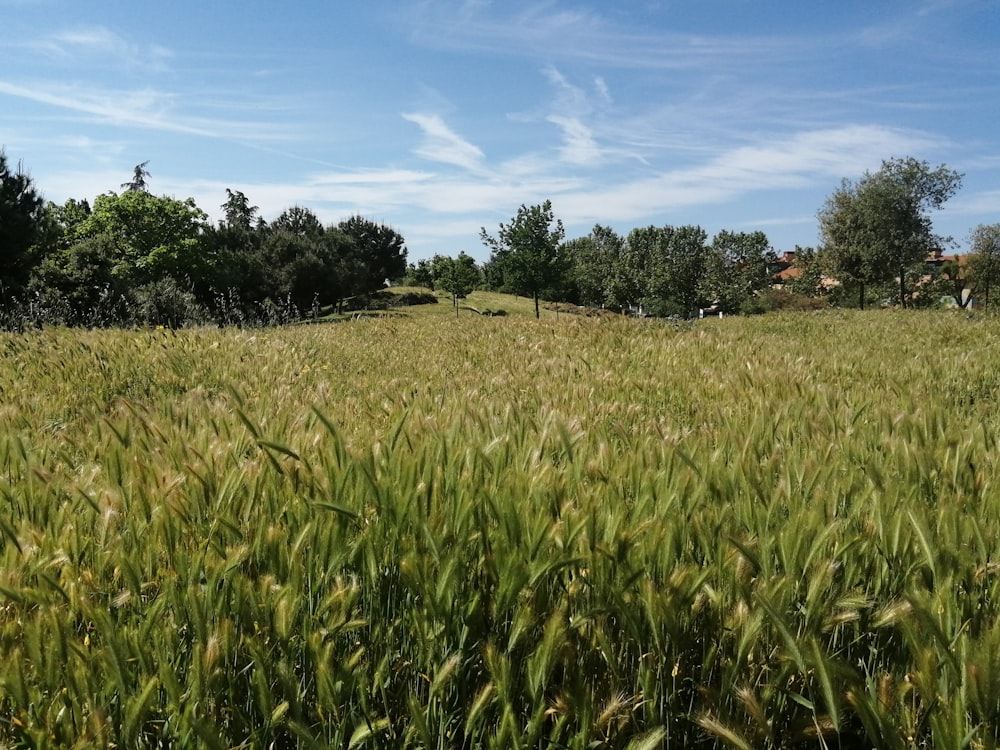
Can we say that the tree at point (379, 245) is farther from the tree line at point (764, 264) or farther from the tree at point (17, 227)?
the tree at point (17, 227)

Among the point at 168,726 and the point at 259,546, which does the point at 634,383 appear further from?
the point at 168,726

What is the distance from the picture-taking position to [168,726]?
118 cm

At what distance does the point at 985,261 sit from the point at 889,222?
106 ft

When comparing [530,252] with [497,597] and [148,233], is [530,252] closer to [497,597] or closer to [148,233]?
[148,233]

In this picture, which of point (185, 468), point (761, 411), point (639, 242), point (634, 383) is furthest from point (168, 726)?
point (639, 242)

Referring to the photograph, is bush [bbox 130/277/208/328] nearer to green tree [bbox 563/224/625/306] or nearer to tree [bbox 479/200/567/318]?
tree [bbox 479/200/567/318]

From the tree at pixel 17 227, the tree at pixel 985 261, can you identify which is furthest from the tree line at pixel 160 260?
the tree at pixel 985 261

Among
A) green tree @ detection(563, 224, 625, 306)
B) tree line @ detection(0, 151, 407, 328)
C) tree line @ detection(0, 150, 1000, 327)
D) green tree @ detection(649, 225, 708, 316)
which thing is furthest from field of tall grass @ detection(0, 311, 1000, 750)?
green tree @ detection(563, 224, 625, 306)

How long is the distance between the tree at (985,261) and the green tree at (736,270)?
2197 cm

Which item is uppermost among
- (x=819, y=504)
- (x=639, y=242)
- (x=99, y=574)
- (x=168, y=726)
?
(x=639, y=242)

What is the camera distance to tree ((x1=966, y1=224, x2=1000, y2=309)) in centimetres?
7362

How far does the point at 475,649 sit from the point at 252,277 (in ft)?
180

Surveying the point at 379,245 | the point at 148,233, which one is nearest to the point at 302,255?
the point at 148,233

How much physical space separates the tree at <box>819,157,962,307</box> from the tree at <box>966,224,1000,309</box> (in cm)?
2838
